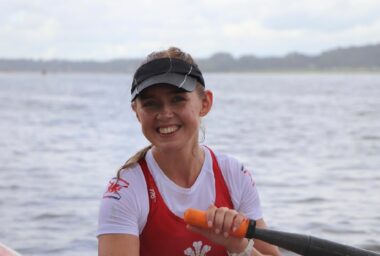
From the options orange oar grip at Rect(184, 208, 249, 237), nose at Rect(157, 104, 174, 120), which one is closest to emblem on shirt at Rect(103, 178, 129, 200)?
nose at Rect(157, 104, 174, 120)

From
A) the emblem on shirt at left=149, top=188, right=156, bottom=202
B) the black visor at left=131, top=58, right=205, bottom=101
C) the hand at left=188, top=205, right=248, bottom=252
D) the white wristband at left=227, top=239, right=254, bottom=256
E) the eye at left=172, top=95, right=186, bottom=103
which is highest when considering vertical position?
the black visor at left=131, top=58, right=205, bottom=101

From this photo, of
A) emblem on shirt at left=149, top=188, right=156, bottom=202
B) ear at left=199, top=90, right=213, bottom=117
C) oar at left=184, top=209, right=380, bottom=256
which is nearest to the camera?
oar at left=184, top=209, right=380, bottom=256

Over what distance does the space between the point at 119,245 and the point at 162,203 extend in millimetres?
284

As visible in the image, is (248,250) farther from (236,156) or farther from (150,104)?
(236,156)

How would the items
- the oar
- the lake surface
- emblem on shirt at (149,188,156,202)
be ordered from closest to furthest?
the oar, emblem on shirt at (149,188,156,202), the lake surface

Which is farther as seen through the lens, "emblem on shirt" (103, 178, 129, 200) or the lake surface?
the lake surface

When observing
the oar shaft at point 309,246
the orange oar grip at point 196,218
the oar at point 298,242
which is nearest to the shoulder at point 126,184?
the orange oar grip at point 196,218

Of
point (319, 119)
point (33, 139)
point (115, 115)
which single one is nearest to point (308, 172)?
point (33, 139)

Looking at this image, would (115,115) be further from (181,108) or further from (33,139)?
(181,108)

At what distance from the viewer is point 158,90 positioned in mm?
3131

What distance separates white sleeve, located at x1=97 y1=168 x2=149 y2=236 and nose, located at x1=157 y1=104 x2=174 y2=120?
34 centimetres

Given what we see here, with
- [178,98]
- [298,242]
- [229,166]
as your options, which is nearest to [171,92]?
[178,98]

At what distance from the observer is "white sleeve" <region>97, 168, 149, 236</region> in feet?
10.2

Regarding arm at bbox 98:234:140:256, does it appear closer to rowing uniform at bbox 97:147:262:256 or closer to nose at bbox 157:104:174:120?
rowing uniform at bbox 97:147:262:256
